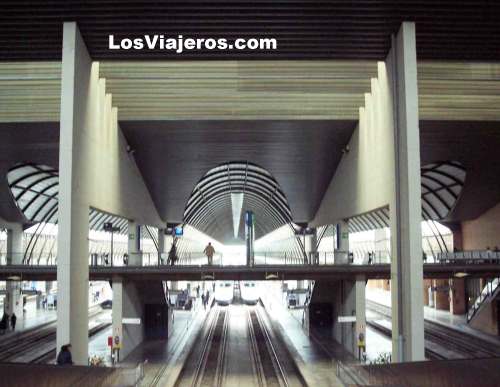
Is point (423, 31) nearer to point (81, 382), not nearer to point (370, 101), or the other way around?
point (370, 101)

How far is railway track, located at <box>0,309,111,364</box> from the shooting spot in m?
26.4

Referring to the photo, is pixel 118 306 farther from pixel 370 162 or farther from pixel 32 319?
pixel 32 319

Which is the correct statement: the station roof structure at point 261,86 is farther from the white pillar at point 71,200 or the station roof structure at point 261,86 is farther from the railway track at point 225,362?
the railway track at point 225,362

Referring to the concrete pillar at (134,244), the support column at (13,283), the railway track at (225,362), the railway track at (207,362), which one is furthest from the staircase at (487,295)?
the support column at (13,283)

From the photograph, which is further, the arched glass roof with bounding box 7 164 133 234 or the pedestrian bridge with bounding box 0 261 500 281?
the arched glass roof with bounding box 7 164 133 234

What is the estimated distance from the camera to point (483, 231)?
118 feet

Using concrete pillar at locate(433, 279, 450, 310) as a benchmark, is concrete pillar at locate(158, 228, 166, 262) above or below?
above

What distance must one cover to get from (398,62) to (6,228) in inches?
1143

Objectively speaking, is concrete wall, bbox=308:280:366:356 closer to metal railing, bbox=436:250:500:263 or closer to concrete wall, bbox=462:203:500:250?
metal railing, bbox=436:250:500:263

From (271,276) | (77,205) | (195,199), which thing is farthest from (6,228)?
(77,205)

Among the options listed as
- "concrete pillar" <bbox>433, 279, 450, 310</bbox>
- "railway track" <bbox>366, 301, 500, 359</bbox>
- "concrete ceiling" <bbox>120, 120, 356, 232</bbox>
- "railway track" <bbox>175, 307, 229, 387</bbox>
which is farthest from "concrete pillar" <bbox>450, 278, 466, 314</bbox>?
"railway track" <bbox>175, 307, 229, 387</bbox>
